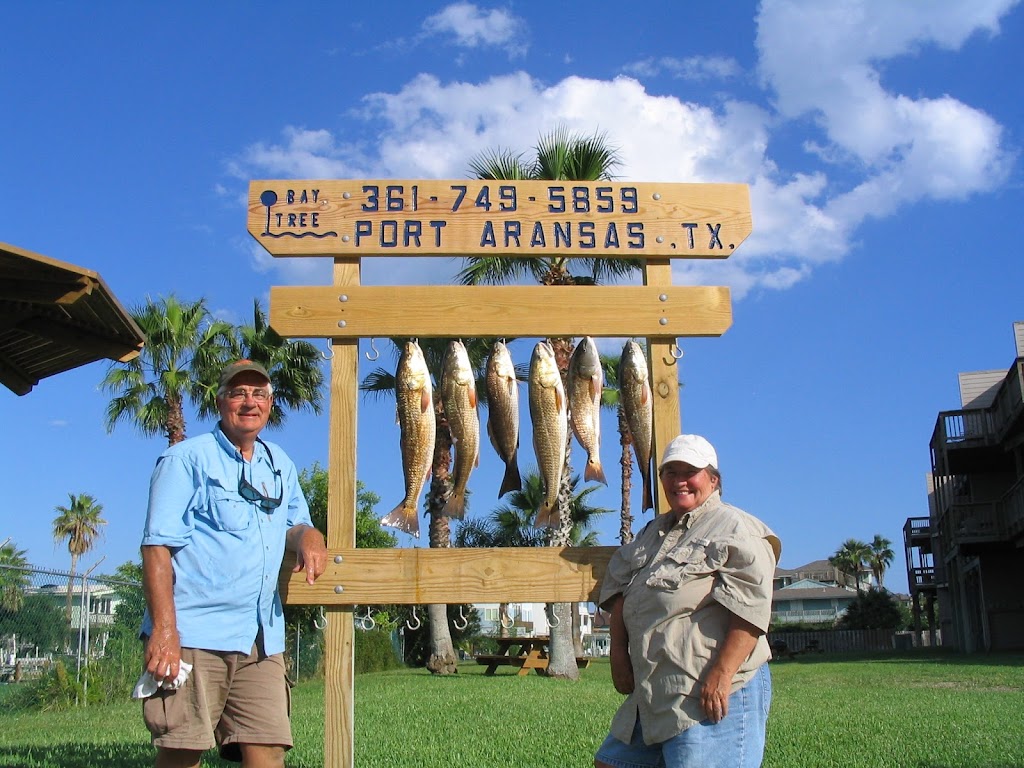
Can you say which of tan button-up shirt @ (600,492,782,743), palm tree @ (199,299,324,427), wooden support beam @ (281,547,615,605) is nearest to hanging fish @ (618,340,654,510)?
wooden support beam @ (281,547,615,605)

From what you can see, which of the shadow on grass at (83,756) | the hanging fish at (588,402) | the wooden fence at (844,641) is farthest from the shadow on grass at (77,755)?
the wooden fence at (844,641)

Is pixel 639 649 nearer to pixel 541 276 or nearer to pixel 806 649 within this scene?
pixel 541 276

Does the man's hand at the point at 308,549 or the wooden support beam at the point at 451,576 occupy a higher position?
the man's hand at the point at 308,549

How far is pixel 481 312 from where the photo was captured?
4.39 metres

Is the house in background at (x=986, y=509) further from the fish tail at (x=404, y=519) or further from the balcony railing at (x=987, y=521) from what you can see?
the fish tail at (x=404, y=519)

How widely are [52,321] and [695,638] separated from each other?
Answer: 9.90 ft

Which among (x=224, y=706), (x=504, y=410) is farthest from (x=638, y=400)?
(x=224, y=706)

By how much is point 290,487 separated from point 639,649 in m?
1.51

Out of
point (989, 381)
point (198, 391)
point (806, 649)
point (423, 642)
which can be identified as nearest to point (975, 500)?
point (989, 381)

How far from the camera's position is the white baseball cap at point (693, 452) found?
122 inches

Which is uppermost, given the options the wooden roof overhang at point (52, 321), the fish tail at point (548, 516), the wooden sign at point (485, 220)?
the wooden sign at point (485, 220)

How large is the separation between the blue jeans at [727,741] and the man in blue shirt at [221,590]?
4.41 feet

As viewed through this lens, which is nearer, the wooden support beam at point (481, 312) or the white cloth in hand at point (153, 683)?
the white cloth in hand at point (153, 683)

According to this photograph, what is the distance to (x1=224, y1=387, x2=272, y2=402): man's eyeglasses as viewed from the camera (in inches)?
137
